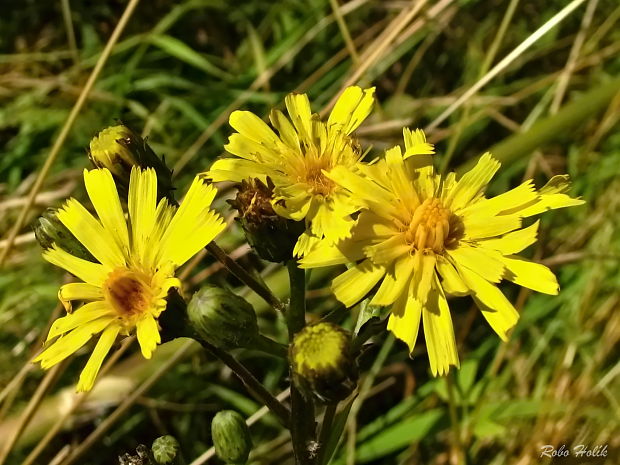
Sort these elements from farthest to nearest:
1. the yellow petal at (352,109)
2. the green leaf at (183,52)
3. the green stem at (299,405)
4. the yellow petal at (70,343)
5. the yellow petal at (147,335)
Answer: the green leaf at (183,52) → the yellow petal at (352,109) → the green stem at (299,405) → the yellow petal at (70,343) → the yellow petal at (147,335)

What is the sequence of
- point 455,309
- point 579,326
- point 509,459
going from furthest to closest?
1. point 455,309
2. point 579,326
3. point 509,459

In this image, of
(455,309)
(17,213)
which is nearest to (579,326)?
(455,309)

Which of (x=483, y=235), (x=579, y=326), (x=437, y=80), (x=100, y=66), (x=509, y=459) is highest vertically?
(x=100, y=66)

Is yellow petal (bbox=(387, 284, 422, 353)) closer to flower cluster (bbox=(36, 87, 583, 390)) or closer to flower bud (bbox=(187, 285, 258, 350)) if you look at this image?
flower cluster (bbox=(36, 87, 583, 390))

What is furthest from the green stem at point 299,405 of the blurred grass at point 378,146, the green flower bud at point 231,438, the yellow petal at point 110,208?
the blurred grass at point 378,146

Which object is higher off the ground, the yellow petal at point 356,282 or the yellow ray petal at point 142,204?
the yellow ray petal at point 142,204

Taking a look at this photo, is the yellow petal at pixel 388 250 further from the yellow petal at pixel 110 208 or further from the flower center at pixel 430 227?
the yellow petal at pixel 110 208

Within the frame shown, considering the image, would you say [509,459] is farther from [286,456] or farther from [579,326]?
[286,456]
